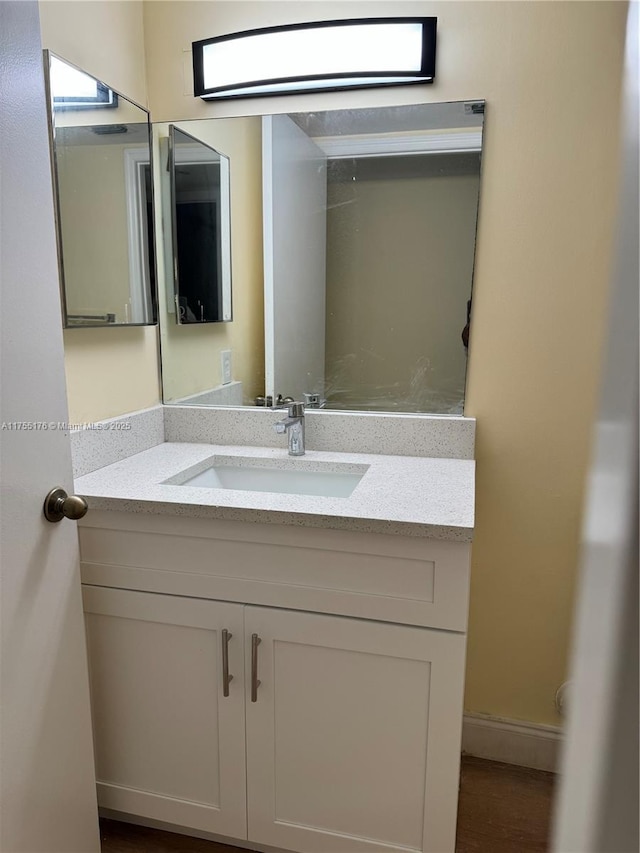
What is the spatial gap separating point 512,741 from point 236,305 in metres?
1.50

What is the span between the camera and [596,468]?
279 mm

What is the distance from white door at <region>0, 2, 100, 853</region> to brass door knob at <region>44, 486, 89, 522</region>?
1cm

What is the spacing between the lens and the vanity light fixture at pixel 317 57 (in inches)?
57.5

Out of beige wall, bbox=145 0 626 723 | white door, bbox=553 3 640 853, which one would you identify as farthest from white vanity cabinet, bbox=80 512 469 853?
white door, bbox=553 3 640 853

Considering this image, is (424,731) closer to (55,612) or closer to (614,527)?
(55,612)

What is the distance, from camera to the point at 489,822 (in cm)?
151

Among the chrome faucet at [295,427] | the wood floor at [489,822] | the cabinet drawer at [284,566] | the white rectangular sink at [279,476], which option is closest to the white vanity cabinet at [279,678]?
the cabinet drawer at [284,566]

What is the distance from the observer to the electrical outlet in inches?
69.2

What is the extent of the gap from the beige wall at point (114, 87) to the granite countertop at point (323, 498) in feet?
0.60

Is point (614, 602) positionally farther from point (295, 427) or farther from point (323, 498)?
point (295, 427)

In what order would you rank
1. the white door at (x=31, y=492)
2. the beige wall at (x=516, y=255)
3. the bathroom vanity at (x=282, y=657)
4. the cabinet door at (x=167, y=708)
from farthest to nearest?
the beige wall at (x=516, y=255), the cabinet door at (x=167, y=708), the bathroom vanity at (x=282, y=657), the white door at (x=31, y=492)

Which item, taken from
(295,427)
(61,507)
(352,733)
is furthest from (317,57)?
(352,733)

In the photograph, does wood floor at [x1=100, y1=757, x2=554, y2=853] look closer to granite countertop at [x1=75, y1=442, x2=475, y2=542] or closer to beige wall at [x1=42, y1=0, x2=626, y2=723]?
beige wall at [x1=42, y1=0, x2=626, y2=723]

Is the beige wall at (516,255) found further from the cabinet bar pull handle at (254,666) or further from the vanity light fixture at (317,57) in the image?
the cabinet bar pull handle at (254,666)
